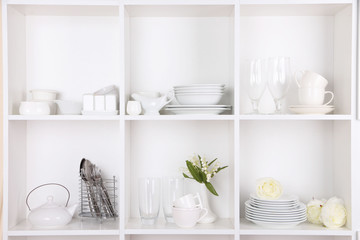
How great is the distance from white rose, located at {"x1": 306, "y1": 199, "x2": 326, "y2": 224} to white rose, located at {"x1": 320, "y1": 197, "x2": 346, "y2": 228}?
6 centimetres

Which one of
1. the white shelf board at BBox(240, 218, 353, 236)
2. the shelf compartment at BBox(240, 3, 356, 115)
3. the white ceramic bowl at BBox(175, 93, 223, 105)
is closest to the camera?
the white shelf board at BBox(240, 218, 353, 236)

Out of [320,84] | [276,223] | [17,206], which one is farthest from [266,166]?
[17,206]

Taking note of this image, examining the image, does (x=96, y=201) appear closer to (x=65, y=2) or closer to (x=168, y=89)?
(x=168, y=89)

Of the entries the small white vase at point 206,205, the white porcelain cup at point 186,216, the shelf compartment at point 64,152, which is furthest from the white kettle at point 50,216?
the small white vase at point 206,205

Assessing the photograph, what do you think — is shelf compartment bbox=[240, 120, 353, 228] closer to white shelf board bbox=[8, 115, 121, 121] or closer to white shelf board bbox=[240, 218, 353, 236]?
white shelf board bbox=[240, 218, 353, 236]

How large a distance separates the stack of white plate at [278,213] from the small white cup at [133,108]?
622mm

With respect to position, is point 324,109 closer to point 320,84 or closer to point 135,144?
point 320,84

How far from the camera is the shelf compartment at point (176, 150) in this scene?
6.81 ft

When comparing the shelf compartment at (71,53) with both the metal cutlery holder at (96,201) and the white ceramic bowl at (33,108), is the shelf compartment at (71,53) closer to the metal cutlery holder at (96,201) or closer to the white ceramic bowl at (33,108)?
the white ceramic bowl at (33,108)

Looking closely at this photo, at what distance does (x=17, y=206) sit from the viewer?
1944 millimetres

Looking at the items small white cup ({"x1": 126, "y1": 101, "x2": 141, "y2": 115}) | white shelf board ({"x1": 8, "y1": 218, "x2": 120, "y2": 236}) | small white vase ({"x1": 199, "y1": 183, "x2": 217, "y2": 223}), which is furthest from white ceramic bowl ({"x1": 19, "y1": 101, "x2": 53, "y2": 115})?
small white vase ({"x1": 199, "y1": 183, "x2": 217, "y2": 223})

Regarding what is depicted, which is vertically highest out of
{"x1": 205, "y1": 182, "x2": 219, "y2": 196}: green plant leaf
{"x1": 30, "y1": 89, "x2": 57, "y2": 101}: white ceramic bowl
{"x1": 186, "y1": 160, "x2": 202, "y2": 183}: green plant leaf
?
{"x1": 30, "y1": 89, "x2": 57, "y2": 101}: white ceramic bowl

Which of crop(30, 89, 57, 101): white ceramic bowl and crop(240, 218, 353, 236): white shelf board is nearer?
crop(240, 218, 353, 236): white shelf board

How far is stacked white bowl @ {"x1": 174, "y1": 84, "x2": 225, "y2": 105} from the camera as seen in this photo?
1893mm
